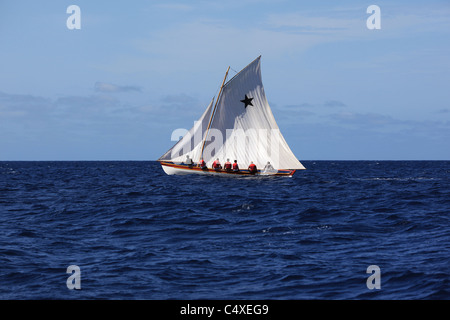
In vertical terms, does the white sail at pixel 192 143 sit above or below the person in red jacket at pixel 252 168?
above

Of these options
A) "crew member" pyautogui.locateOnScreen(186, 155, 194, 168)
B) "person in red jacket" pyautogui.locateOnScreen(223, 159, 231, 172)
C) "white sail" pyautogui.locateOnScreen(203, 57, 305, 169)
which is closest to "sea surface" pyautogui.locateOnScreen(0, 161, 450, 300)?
"white sail" pyautogui.locateOnScreen(203, 57, 305, 169)

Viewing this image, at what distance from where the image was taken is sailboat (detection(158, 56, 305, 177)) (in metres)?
49.9

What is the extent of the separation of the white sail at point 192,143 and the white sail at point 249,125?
0.87 m

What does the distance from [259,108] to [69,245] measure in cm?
3569

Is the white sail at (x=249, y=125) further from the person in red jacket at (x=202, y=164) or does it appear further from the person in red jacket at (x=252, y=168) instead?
the person in red jacket at (x=202, y=164)

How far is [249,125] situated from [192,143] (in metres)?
6.75

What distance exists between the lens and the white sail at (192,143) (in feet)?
167

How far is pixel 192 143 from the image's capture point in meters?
52.3
